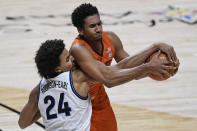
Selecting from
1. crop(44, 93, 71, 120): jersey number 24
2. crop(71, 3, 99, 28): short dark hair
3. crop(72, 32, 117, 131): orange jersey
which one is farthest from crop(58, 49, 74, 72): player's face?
crop(72, 32, 117, 131): orange jersey

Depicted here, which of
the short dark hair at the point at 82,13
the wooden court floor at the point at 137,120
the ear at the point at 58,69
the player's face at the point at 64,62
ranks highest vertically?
the short dark hair at the point at 82,13

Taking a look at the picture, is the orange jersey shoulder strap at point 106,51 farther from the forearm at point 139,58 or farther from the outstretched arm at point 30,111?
the outstretched arm at point 30,111

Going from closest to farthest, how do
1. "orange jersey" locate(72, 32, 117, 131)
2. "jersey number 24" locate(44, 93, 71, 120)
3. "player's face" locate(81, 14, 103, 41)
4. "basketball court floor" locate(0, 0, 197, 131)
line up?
"jersey number 24" locate(44, 93, 71, 120) → "player's face" locate(81, 14, 103, 41) → "orange jersey" locate(72, 32, 117, 131) → "basketball court floor" locate(0, 0, 197, 131)

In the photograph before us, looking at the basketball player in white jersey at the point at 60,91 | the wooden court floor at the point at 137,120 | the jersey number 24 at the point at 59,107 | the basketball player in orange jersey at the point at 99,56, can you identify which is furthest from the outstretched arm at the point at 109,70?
the wooden court floor at the point at 137,120

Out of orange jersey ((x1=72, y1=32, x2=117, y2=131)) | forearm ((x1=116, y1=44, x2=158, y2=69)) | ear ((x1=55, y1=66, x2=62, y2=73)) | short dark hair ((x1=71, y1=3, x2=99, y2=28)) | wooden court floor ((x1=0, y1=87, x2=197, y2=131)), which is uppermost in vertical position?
short dark hair ((x1=71, y1=3, x2=99, y2=28))

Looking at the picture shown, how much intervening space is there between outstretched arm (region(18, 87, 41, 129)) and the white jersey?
0.27 ft

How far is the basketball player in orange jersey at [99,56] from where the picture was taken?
10.4ft

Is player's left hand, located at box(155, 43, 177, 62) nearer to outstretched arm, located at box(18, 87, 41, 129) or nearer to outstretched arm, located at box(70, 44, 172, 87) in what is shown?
outstretched arm, located at box(70, 44, 172, 87)

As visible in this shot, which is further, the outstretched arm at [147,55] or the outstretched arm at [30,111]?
the outstretched arm at [147,55]

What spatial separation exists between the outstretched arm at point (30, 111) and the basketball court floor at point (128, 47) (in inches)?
73.6

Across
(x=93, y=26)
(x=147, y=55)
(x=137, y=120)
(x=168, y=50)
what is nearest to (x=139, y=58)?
(x=147, y=55)

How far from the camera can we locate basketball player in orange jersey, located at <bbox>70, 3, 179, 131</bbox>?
125 inches

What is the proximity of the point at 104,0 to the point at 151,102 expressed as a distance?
5318 mm

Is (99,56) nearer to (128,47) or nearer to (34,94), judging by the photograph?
→ (34,94)
